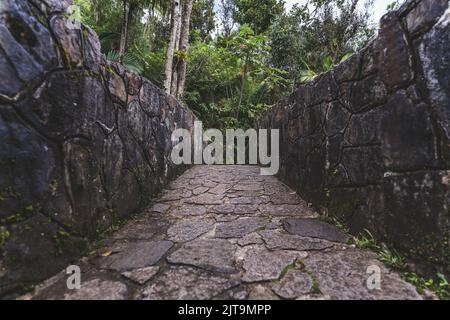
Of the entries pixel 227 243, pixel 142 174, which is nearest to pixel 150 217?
pixel 142 174

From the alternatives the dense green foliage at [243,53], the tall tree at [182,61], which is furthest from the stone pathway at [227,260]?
the dense green foliage at [243,53]

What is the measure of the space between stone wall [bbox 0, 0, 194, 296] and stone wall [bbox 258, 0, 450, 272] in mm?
2398

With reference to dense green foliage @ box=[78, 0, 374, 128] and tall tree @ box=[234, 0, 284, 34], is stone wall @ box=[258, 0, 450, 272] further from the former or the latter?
tall tree @ box=[234, 0, 284, 34]

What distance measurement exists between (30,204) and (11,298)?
546mm

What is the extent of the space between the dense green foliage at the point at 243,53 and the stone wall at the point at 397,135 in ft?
20.5

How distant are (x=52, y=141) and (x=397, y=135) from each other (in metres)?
2.54

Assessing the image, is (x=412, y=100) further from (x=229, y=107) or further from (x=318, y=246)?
(x=229, y=107)

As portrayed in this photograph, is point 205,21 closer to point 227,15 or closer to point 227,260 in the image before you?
point 227,15

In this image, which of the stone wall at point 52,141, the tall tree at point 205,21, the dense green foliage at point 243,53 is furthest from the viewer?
the tall tree at point 205,21

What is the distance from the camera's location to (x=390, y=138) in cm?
191

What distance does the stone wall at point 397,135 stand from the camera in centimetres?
154

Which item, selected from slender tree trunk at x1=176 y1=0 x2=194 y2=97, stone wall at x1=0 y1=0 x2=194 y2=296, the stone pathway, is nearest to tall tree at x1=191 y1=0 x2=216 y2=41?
slender tree trunk at x1=176 y1=0 x2=194 y2=97

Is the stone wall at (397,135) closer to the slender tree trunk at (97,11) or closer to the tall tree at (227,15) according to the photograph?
the slender tree trunk at (97,11)

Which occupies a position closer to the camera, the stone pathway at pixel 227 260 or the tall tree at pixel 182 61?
the stone pathway at pixel 227 260
